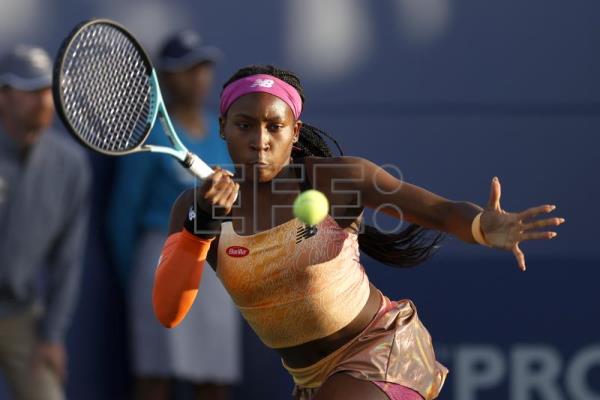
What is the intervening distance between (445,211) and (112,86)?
3.93 feet

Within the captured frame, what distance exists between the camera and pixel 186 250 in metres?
4.26

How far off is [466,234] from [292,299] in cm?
62

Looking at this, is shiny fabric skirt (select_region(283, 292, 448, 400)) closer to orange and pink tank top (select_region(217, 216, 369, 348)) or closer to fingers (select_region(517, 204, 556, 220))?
orange and pink tank top (select_region(217, 216, 369, 348))

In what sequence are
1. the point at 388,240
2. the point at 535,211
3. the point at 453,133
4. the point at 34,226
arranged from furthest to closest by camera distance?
the point at 453,133 < the point at 34,226 < the point at 388,240 < the point at 535,211

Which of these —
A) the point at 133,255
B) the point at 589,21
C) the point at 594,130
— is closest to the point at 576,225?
the point at 594,130

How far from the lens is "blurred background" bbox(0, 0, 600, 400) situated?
699cm

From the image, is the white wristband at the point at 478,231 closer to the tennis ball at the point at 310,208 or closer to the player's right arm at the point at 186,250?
the tennis ball at the point at 310,208

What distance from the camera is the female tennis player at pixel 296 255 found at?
427cm

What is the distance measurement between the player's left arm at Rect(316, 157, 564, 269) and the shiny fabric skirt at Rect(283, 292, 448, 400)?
39 centimetres

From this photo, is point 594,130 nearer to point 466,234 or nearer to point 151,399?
point 151,399

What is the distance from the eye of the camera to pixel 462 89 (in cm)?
715

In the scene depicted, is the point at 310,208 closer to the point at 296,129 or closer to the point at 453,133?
the point at 296,129

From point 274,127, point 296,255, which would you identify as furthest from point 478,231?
point 274,127

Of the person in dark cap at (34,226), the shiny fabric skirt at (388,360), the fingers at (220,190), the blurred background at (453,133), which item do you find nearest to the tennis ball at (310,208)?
the fingers at (220,190)
